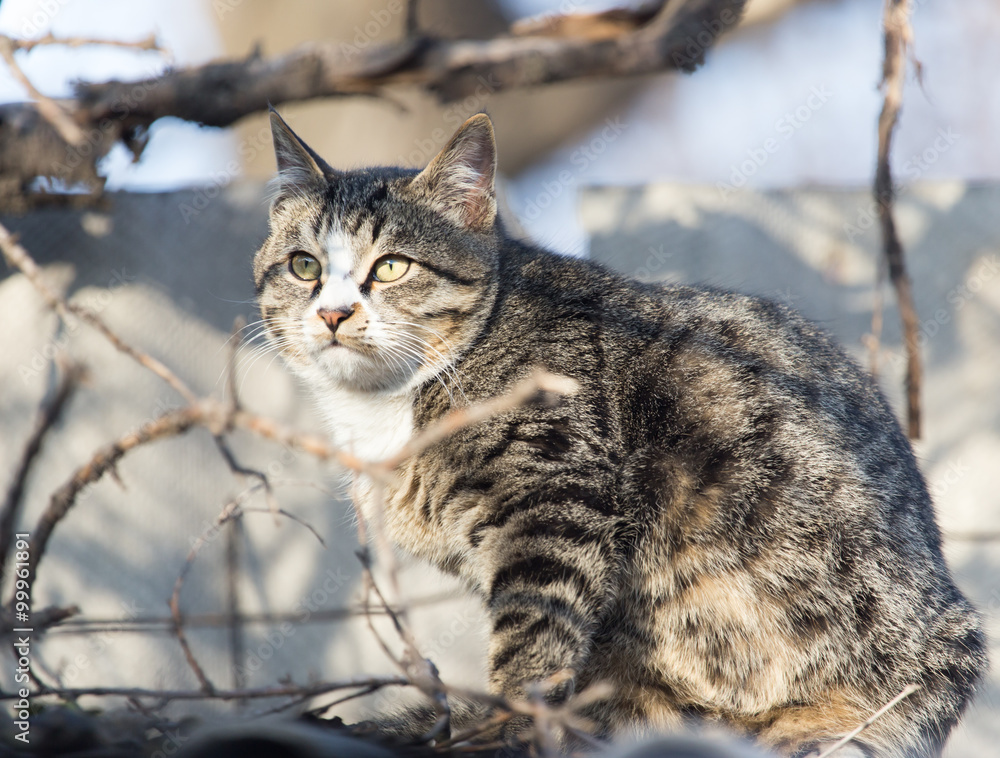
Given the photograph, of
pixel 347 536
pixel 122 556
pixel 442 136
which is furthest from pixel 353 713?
pixel 442 136

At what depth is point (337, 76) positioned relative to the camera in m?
3.11

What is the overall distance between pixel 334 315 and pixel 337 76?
4.65ft

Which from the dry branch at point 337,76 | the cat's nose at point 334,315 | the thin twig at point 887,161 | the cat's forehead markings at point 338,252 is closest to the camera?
the cat's nose at point 334,315

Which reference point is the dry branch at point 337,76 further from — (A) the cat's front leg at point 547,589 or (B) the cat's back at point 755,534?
(A) the cat's front leg at point 547,589

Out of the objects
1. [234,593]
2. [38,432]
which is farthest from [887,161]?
[234,593]

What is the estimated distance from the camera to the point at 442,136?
5012mm

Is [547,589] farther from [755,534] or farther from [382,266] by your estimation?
[382,266]

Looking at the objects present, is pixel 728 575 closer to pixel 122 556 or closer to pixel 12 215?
pixel 122 556

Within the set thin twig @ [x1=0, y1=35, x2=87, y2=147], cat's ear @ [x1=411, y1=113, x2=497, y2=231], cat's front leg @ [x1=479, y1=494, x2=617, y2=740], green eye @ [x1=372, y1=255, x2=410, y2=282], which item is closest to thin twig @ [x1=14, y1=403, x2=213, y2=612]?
thin twig @ [x1=0, y1=35, x2=87, y2=147]

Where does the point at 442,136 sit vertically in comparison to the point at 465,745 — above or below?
above

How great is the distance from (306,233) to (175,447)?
5.12 ft

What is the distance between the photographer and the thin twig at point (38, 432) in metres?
0.92

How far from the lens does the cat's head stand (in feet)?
7.29

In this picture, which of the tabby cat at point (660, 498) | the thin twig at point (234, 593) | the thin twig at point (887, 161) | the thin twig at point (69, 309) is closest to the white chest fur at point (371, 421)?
the tabby cat at point (660, 498)
